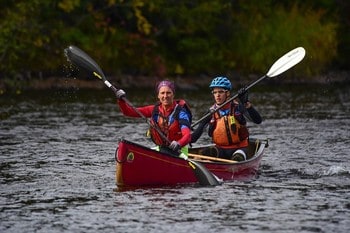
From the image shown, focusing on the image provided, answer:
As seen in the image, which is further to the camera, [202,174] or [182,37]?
[182,37]

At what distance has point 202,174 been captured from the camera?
15023mm

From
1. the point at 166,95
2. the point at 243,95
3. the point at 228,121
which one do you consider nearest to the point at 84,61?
the point at 166,95

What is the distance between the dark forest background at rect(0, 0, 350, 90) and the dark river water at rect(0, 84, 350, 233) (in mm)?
10063

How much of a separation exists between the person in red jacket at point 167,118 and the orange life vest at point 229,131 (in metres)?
0.97

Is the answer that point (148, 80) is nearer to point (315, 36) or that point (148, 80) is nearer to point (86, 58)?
point (315, 36)

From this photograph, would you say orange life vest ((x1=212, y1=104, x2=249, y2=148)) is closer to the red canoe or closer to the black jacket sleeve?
the black jacket sleeve

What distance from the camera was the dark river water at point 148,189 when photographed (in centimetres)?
1258

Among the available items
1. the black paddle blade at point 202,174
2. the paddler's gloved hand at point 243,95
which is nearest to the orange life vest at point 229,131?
the paddler's gloved hand at point 243,95

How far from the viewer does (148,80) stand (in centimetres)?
3934

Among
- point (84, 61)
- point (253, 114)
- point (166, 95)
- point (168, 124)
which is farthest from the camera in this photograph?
point (84, 61)

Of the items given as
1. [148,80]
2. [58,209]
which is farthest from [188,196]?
[148,80]

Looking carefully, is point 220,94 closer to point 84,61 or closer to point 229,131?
point 229,131

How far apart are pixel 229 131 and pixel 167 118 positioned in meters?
1.31

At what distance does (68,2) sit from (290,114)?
12.7 metres
